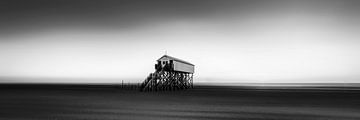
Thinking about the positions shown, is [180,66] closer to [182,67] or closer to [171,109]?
[182,67]

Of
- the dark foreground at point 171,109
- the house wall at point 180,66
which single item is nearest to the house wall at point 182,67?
the house wall at point 180,66

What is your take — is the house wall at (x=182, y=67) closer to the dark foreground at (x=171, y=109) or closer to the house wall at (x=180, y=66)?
the house wall at (x=180, y=66)

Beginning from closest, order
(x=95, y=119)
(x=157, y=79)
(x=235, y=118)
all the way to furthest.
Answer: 1. (x=95, y=119)
2. (x=235, y=118)
3. (x=157, y=79)

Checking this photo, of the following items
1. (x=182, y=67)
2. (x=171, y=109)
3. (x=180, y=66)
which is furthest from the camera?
(x=182, y=67)

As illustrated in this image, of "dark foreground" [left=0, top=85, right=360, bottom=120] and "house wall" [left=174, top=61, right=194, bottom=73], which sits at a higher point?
"house wall" [left=174, top=61, right=194, bottom=73]

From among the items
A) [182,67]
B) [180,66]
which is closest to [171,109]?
[180,66]

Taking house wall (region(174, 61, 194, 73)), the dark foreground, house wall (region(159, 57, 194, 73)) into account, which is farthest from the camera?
house wall (region(174, 61, 194, 73))

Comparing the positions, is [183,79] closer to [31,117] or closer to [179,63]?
[179,63]

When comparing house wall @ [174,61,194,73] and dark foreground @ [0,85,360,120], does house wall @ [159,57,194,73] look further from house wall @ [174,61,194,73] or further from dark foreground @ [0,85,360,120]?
dark foreground @ [0,85,360,120]

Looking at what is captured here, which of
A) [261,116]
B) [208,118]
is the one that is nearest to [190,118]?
[208,118]

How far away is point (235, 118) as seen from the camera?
25.1 metres

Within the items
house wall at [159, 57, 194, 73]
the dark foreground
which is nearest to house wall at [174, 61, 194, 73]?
house wall at [159, 57, 194, 73]

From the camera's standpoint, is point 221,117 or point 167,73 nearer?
point 221,117

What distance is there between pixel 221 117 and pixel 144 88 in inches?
1633
